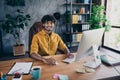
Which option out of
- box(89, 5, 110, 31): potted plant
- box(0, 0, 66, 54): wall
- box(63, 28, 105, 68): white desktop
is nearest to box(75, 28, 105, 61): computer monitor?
box(63, 28, 105, 68): white desktop

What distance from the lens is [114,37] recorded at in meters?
4.87

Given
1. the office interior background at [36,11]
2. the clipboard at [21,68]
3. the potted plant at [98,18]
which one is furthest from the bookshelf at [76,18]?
the clipboard at [21,68]

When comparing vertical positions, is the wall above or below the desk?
above

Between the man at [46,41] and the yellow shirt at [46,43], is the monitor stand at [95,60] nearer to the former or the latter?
the man at [46,41]

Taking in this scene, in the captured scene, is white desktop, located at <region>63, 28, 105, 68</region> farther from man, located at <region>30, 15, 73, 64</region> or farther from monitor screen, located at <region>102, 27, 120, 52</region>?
monitor screen, located at <region>102, 27, 120, 52</region>

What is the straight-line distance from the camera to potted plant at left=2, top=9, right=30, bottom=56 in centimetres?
419

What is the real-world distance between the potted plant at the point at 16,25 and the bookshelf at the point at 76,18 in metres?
1.35

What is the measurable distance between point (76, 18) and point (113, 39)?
1356mm

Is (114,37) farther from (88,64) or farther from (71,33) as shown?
(88,64)

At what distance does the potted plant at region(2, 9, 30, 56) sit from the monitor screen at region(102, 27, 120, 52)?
2560 mm

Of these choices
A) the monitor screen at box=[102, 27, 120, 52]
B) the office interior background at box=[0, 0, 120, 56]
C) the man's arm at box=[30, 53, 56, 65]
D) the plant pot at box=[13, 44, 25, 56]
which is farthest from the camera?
the monitor screen at box=[102, 27, 120, 52]

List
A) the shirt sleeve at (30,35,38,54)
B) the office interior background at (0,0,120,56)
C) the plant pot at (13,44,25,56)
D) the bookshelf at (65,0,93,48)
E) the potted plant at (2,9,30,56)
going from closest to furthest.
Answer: the shirt sleeve at (30,35,38,54), the potted plant at (2,9,30,56), the plant pot at (13,44,25,56), the office interior background at (0,0,120,56), the bookshelf at (65,0,93,48)

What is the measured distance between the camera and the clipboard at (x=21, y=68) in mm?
1564

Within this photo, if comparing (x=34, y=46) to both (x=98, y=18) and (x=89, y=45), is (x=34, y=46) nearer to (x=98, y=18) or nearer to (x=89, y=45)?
(x=89, y=45)
